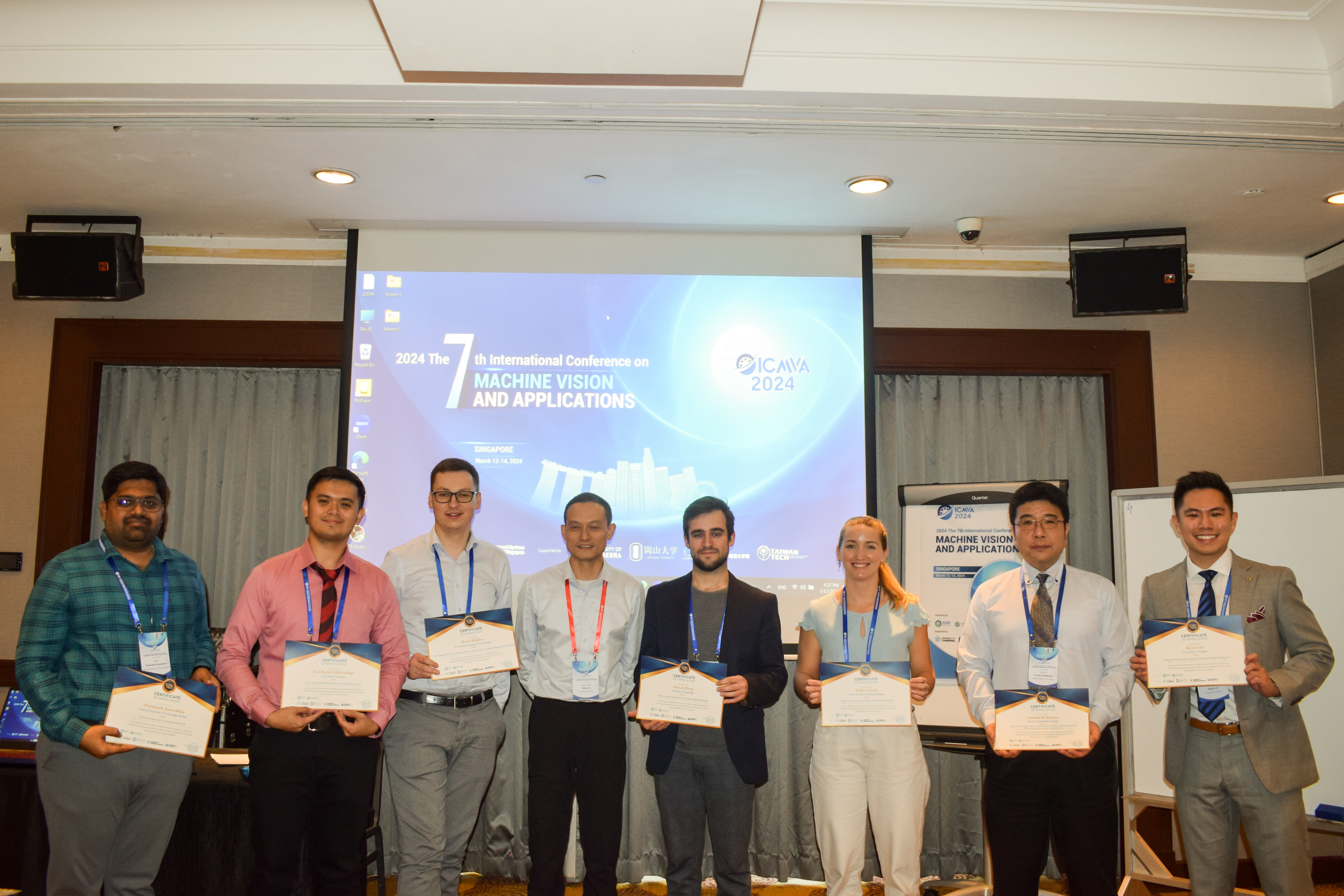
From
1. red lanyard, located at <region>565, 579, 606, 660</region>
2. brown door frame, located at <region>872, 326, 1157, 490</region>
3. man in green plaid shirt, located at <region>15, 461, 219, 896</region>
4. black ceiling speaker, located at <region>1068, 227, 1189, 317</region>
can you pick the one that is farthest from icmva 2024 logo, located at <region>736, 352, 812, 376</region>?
man in green plaid shirt, located at <region>15, 461, 219, 896</region>

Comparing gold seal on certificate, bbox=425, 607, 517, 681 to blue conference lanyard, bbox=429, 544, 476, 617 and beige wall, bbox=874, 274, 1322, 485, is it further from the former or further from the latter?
beige wall, bbox=874, 274, 1322, 485

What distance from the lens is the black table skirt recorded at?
338cm

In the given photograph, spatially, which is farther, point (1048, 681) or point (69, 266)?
point (69, 266)

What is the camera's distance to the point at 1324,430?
4.72 meters

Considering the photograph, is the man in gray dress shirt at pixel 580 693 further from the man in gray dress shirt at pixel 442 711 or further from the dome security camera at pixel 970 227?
the dome security camera at pixel 970 227

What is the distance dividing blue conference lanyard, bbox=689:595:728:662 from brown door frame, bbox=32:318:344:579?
254 cm

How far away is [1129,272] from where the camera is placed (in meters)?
4.43

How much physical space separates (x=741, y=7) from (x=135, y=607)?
108 inches

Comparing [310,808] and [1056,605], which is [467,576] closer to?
[310,808]

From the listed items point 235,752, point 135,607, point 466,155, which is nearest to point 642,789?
point 235,752

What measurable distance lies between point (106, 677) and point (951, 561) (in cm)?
348

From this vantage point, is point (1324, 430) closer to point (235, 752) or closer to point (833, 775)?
point (833, 775)

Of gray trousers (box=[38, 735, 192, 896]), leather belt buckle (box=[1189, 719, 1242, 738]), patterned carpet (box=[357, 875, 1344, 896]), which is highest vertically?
leather belt buckle (box=[1189, 719, 1242, 738])

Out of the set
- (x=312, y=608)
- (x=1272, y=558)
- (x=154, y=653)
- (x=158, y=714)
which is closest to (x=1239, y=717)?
(x=1272, y=558)
